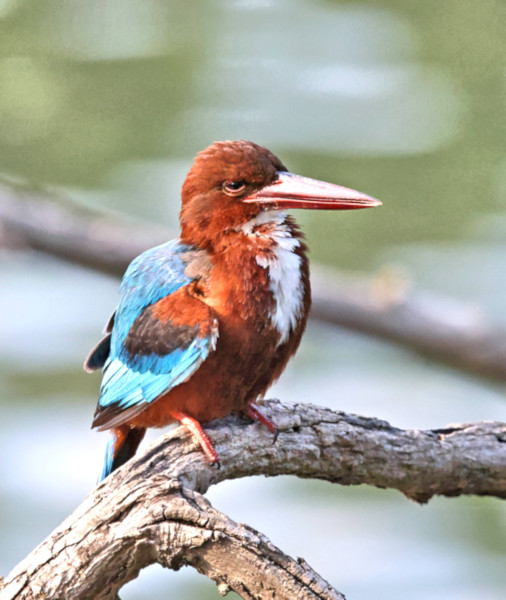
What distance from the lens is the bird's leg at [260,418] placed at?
1931 mm

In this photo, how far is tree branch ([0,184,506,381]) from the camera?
2.84 m

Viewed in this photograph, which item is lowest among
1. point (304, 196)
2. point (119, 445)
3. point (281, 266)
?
point (119, 445)

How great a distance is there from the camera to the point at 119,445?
7.00 ft

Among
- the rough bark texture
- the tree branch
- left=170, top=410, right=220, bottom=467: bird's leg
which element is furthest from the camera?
the tree branch

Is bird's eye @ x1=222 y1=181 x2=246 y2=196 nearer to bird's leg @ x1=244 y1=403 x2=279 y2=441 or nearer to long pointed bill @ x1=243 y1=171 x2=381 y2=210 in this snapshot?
long pointed bill @ x1=243 y1=171 x2=381 y2=210

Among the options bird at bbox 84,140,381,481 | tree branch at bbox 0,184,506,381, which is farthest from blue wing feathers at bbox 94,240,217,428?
tree branch at bbox 0,184,506,381

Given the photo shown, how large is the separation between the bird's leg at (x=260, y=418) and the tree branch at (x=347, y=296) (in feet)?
3.02

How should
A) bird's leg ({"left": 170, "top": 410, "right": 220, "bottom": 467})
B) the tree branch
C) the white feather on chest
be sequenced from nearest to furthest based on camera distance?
bird's leg ({"left": 170, "top": 410, "right": 220, "bottom": 467})
the white feather on chest
the tree branch

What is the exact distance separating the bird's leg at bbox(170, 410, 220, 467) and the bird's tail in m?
0.26

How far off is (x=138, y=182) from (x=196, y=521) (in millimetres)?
2662

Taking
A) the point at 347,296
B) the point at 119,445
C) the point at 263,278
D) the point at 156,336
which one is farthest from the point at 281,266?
the point at 347,296

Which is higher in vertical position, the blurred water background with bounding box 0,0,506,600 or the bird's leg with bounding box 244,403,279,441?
the blurred water background with bounding box 0,0,506,600

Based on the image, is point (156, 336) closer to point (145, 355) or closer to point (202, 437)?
point (145, 355)

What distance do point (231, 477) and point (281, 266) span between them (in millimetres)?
406
